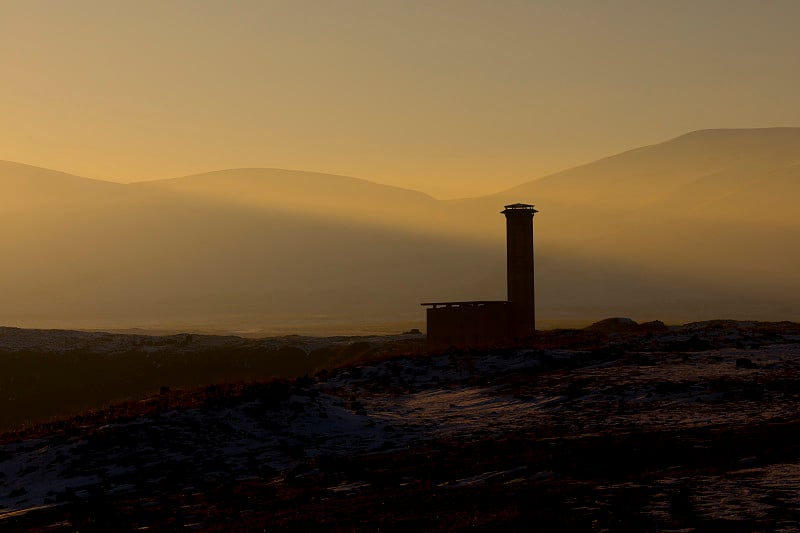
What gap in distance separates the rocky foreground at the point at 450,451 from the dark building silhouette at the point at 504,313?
975cm

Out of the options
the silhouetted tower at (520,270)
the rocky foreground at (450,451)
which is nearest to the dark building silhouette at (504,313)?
the silhouetted tower at (520,270)

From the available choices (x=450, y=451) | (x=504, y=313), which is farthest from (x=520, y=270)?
(x=450, y=451)

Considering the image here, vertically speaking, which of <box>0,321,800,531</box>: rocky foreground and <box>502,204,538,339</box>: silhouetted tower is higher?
<box>502,204,538,339</box>: silhouetted tower

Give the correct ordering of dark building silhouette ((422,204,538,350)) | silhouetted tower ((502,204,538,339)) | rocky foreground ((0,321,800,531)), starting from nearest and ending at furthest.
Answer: rocky foreground ((0,321,800,531))
dark building silhouette ((422,204,538,350))
silhouetted tower ((502,204,538,339))

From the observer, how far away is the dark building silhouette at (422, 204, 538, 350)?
43.3m

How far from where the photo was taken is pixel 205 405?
2480 centimetres

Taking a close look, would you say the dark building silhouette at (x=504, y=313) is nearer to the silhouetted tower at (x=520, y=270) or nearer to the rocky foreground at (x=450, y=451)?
the silhouetted tower at (x=520, y=270)

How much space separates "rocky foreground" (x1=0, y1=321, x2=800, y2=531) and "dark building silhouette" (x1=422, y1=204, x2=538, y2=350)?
9.75 metres

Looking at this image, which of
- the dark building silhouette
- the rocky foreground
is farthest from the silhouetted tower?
the rocky foreground

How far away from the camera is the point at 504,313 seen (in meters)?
44.6

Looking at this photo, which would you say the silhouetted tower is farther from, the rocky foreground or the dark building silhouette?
the rocky foreground

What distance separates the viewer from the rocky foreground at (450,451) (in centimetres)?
1401

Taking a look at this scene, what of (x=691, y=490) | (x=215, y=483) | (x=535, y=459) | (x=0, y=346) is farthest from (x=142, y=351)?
(x=691, y=490)

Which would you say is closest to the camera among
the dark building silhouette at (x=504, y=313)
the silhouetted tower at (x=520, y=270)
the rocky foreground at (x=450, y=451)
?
the rocky foreground at (x=450, y=451)
